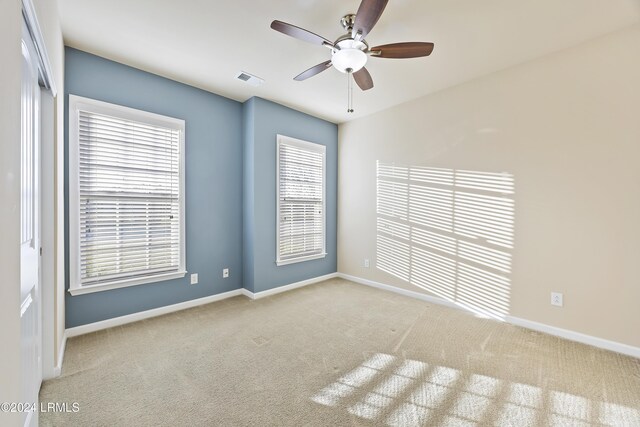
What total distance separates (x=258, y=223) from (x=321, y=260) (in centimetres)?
140

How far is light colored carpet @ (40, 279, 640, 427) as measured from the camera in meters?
1.68

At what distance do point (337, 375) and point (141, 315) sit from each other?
2297 millimetres

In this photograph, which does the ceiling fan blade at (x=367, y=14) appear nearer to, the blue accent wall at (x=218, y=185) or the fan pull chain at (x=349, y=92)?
the fan pull chain at (x=349, y=92)

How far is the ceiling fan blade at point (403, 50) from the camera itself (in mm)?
2074

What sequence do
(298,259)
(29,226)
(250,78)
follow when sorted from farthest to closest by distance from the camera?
(298,259)
(250,78)
(29,226)

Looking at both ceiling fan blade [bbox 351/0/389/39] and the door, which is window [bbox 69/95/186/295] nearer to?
the door

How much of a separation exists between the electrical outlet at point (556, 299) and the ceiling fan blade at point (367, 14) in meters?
2.98

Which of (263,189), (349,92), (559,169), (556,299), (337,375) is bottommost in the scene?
(337,375)

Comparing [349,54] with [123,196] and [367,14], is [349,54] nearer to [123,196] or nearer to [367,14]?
[367,14]

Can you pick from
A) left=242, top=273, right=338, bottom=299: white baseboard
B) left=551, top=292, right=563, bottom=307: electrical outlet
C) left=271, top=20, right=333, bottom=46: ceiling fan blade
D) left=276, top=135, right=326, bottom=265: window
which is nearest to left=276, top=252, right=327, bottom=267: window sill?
left=276, top=135, right=326, bottom=265: window

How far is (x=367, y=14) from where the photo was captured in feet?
5.72

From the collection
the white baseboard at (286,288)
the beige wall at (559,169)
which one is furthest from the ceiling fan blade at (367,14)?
the white baseboard at (286,288)

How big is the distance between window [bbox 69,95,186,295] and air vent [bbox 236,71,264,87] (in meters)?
0.89

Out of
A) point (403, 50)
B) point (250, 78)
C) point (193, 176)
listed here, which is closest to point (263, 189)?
point (193, 176)
